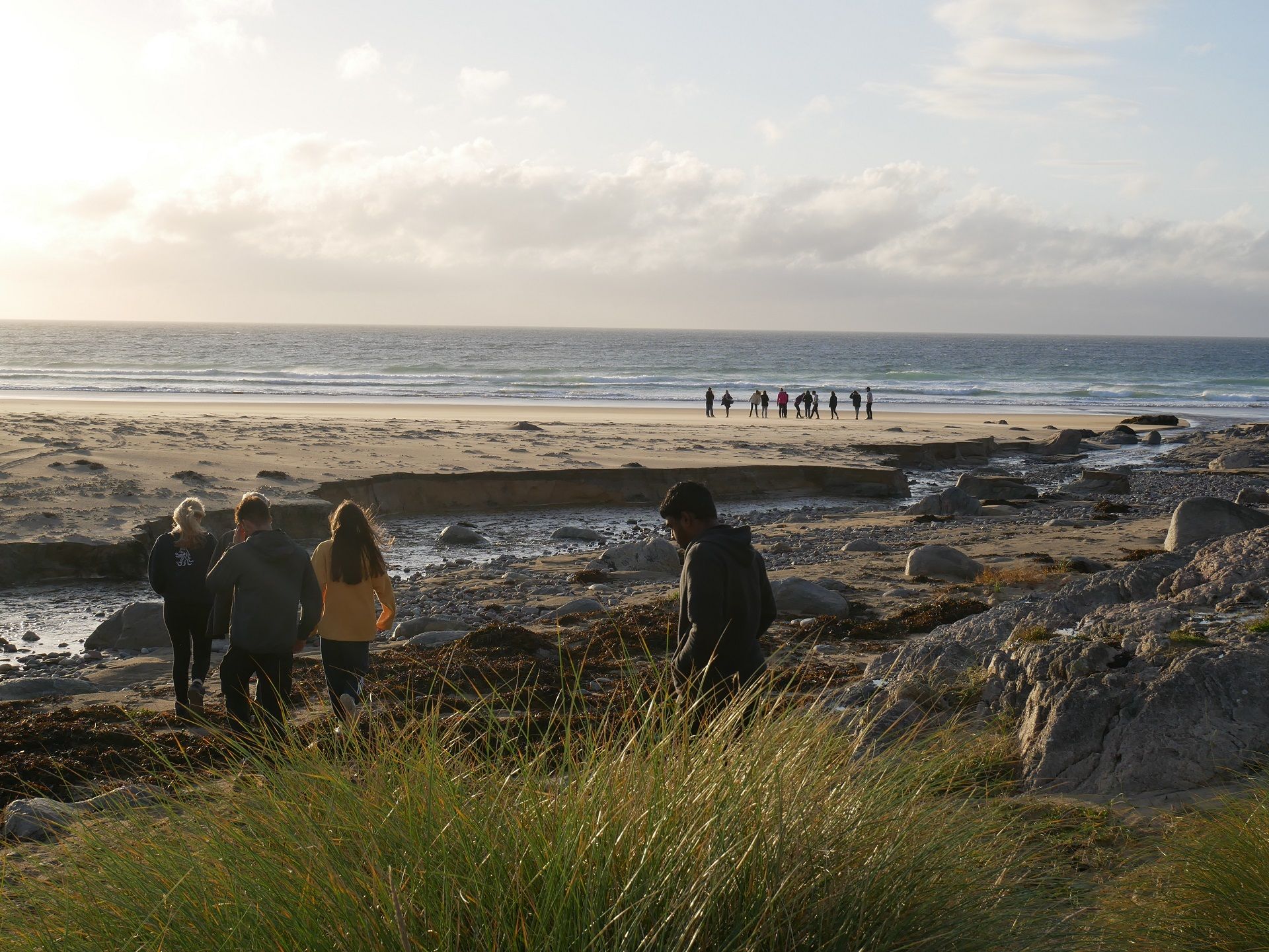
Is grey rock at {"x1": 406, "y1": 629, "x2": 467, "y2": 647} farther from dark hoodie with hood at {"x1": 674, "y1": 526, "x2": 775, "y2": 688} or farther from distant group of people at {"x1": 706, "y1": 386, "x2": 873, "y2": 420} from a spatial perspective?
distant group of people at {"x1": 706, "y1": 386, "x2": 873, "y2": 420}

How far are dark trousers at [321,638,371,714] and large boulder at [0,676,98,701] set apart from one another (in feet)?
11.3

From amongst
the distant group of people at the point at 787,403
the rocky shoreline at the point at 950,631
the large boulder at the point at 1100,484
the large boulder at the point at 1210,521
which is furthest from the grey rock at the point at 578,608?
the distant group of people at the point at 787,403

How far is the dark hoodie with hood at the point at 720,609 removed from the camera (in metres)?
4.34

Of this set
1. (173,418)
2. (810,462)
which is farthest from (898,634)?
(173,418)

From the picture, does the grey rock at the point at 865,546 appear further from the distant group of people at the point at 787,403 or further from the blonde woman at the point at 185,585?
the distant group of people at the point at 787,403

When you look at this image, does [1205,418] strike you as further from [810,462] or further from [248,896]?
[248,896]

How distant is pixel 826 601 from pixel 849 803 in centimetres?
809

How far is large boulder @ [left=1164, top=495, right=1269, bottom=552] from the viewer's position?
12.7m

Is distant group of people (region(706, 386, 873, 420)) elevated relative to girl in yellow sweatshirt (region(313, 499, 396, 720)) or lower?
elevated

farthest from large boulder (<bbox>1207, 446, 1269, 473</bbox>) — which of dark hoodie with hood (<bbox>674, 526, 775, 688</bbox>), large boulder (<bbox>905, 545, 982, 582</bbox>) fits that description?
dark hoodie with hood (<bbox>674, 526, 775, 688</bbox>)

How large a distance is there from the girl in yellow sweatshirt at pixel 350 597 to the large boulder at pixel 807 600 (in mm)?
5352

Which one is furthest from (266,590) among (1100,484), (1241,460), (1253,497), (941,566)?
(1241,460)

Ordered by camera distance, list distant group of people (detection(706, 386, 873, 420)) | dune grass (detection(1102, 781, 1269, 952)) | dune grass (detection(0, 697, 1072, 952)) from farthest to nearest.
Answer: distant group of people (detection(706, 386, 873, 420)) → dune grass (detection(1102, 781, 1269, 952)) → dune grass (detection(0, 697, 1072, 952))

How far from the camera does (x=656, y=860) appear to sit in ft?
7.77
